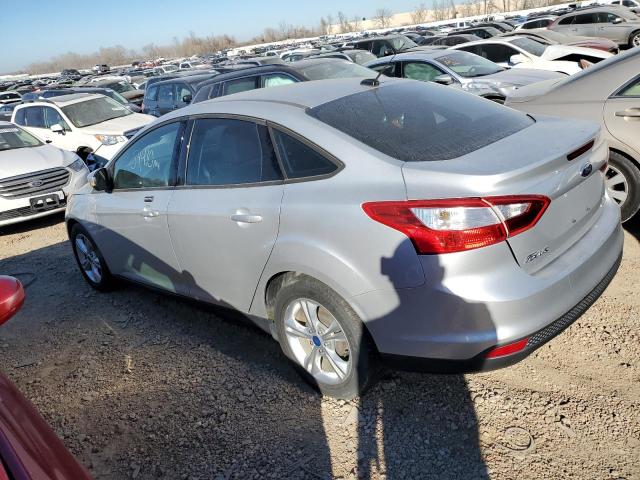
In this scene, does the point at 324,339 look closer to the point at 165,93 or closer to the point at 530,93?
the point at 530,93

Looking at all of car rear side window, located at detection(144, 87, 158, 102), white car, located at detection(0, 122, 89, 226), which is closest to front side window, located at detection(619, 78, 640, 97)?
white car, located at detection(0, 122, 89, 226)

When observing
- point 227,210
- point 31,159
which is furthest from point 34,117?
point 227,210

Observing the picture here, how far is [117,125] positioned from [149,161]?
7058 mm

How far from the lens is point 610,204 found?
2.93 m

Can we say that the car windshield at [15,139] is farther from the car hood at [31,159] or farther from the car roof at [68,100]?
the car roof at [68,100]

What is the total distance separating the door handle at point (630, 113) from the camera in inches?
160

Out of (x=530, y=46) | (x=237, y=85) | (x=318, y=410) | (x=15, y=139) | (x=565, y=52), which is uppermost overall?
(x=237, y=85)

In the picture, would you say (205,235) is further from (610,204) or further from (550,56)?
(550,56)

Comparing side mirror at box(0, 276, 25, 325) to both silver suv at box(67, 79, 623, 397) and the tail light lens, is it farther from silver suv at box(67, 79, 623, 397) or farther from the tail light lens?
the tail light lens

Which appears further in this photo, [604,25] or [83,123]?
[604,25]

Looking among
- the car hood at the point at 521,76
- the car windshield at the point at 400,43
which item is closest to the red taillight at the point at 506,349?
the car hood at the point at 521,76

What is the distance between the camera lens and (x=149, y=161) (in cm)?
381

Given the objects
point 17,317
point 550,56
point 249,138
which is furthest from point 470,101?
point 550,56

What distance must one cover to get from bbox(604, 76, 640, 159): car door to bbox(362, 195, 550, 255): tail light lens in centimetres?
247
